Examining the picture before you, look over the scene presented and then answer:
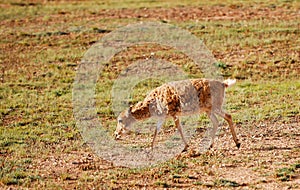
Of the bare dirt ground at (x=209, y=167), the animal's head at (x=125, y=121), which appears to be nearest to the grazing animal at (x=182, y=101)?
the animal's head at (x=125, y=121)

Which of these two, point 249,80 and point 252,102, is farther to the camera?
point 249,80

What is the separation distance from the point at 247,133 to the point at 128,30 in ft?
40.1

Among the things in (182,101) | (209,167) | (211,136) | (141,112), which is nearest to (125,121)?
(141,112)

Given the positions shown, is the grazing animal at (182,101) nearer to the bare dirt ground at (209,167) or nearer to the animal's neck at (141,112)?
the animal's neck at (141,112)

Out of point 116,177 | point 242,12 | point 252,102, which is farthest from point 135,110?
point 242,12

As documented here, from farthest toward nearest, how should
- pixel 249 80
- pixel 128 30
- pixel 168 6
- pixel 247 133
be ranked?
pixel 168 6, pixel 128 30, pixel 249 80, pixel 247 133

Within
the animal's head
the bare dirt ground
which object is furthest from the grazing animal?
the bare dirt ground

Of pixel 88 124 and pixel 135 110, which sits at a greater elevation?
pixel 135 110

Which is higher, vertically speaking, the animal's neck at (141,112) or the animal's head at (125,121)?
the animal's neck at (141,112)

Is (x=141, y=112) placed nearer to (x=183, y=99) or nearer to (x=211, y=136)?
(x=183, y=99)

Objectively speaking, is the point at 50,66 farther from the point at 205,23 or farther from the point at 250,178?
the point at 250,178

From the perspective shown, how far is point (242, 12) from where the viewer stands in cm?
2680

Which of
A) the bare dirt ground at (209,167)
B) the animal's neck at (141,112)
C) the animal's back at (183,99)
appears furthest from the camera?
the animal's neck at (141,112)

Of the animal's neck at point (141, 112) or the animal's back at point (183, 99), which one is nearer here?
the animal's back at point (183, 99)
